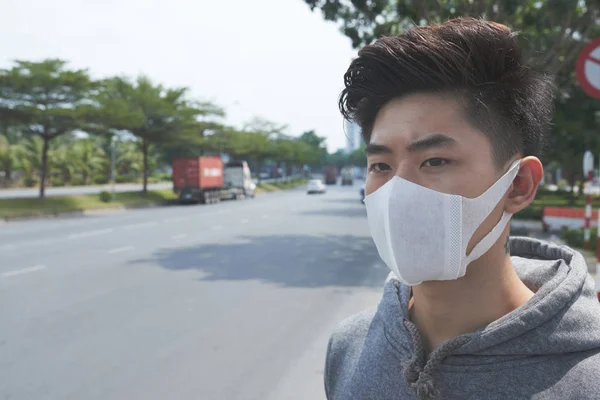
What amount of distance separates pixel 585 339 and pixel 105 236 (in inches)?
550

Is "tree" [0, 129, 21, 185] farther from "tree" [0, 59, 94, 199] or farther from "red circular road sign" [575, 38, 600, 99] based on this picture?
"red circular road sign" [575, 38, 600, 99]

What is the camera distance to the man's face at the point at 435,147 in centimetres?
119

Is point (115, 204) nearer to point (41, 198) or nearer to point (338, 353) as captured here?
point (41, 198)

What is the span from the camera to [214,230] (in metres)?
15.6

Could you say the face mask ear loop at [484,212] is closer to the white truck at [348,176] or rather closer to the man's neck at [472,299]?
the man's neck at [472,299]

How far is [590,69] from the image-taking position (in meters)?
4.49

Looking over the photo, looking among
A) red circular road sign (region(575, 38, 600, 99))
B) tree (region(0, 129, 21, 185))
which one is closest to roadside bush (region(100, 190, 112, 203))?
tree (region(0, 129, 21, 185))

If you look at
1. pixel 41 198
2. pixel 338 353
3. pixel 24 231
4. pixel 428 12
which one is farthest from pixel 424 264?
pixel 41 198

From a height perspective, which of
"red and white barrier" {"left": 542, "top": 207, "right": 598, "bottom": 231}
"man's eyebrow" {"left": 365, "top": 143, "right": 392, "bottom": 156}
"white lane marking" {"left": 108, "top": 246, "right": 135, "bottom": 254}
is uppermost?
"man's eyebrow" {"left": 365, "top": 143, "right": 392, "bottom": 156}

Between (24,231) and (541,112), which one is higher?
(541,112)

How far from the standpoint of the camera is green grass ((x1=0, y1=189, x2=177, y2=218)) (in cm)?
2119

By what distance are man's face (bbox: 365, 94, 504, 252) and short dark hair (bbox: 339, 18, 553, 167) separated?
2cm

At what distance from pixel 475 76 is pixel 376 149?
0.83 feet

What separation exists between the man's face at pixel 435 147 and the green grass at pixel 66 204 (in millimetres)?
21010
